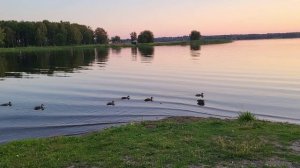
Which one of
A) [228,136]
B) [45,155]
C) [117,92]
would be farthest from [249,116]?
[117,92]

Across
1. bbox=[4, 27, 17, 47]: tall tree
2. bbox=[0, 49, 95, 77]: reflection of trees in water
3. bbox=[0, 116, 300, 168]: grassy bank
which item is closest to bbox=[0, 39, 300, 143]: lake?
bbox=[0, 116, 300, 168]: grassy bank

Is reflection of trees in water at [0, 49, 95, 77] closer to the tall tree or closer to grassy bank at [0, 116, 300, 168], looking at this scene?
grassy bank at [0, 116, 300, 168]

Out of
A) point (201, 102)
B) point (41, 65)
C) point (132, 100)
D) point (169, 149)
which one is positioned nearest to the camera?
point (169, 149)

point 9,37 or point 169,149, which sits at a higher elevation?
point 9,37

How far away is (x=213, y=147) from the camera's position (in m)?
14.2

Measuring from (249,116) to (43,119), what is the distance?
44.8 ft

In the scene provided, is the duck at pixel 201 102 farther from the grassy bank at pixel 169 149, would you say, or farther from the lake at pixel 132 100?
the grassy bank at pixel 169 149

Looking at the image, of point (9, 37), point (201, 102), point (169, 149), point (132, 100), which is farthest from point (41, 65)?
point (9, 37)

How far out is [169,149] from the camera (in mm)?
14109

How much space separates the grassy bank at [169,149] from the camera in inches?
499

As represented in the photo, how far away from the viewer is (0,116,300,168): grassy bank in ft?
41.5

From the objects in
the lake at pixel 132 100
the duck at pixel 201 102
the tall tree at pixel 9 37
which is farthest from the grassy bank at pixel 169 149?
the tall tree at pixel 9 37

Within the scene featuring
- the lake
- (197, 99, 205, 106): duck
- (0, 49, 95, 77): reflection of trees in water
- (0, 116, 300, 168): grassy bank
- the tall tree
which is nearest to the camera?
(0, 116, 300, 168): grassy bank

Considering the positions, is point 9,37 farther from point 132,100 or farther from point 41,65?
point 132,100
